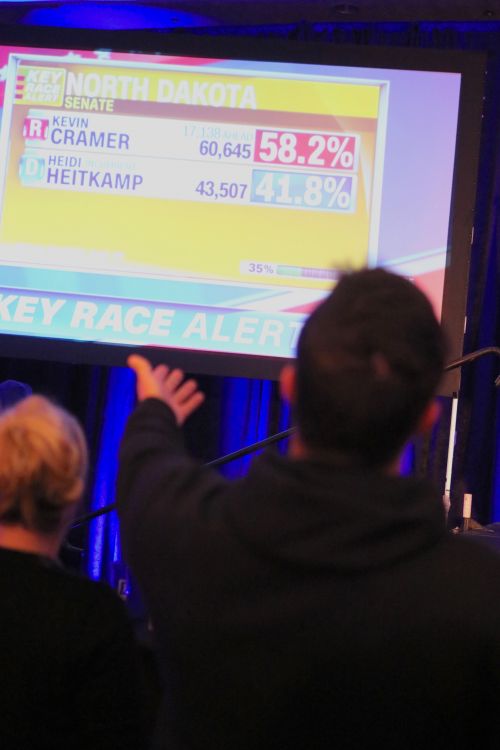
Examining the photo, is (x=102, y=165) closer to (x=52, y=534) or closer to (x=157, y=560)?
(x=52, y=534)

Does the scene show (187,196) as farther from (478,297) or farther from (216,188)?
(478,297)

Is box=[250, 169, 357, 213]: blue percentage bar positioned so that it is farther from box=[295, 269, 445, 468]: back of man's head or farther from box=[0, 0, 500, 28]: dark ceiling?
box=[295, 269, 445, 468]: back of man's head

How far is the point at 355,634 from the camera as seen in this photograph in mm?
791

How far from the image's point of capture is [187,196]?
111 inches

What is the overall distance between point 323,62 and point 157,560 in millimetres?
2258

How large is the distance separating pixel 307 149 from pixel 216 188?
0.30 m

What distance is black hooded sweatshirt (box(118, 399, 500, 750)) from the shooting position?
0.79 m

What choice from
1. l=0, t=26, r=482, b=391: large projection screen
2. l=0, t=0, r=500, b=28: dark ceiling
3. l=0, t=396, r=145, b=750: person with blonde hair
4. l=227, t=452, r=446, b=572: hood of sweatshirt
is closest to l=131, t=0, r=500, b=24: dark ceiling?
l=0, t=0, r=500, b=28: dark ceiling

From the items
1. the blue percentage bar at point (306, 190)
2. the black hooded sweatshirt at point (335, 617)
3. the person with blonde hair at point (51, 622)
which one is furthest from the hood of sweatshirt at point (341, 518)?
the blue percentage bar at point (306, 190)

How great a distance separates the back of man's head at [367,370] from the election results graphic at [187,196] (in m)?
1.89

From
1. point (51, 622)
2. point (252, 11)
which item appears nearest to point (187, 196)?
point (252, 11)

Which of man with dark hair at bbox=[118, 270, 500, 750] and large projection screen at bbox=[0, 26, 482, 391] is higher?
large projection screen at bbox=[0, 26, 482, 391]

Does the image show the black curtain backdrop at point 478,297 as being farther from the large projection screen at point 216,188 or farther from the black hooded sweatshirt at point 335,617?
the black hooded sweatshirt at point 335,617

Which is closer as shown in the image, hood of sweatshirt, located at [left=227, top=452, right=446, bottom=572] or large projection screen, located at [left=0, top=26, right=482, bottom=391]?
hood of sweatshirt, located at [left=227, top=452, right=446, bottom=572]
